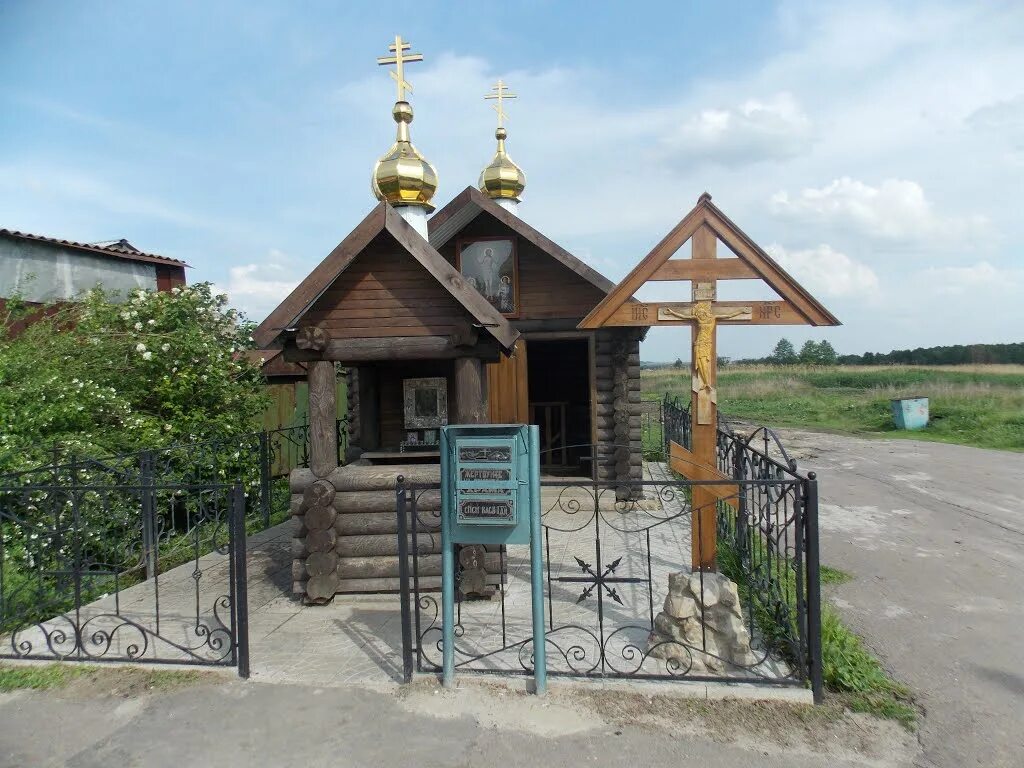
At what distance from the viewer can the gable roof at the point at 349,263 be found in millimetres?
5477

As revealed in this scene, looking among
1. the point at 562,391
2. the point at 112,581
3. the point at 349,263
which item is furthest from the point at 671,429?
the point at 112,581

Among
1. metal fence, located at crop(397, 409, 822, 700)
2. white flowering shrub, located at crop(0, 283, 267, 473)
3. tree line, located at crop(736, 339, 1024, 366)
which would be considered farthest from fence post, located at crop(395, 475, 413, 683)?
tree line, located at crop(736, 339, 1024, 366)

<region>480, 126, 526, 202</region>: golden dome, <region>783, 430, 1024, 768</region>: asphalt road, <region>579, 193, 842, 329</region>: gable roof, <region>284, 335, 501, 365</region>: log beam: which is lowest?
<region>783, 430, 1024, 768</region>: asphalt road

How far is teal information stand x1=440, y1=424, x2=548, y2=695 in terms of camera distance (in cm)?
401

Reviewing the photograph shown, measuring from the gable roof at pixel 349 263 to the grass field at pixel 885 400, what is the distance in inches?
663

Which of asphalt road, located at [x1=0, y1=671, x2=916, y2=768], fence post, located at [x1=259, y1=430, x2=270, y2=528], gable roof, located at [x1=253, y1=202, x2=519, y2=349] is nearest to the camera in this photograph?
asphalt road, located at [x1=0, y1=671, x2=916, y2=768]

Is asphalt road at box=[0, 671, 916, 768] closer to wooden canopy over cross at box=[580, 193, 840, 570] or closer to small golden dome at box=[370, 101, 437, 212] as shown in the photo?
wooden canopy over cross at box=[580, 193, 840, 570]

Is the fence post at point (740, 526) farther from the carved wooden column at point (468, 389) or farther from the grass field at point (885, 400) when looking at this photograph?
the grass field at point (885, 400)

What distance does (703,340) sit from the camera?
529cm

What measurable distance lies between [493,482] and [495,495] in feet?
0.26

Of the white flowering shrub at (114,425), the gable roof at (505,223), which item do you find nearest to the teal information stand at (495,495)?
the white flowering shrub at (114,425)

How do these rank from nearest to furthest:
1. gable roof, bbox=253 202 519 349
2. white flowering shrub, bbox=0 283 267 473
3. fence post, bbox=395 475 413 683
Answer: fence post, bbox=395 475 413 683
gable roof, bbox=253 202 519 349
white flowering shrub, bbox=0 283 267 473

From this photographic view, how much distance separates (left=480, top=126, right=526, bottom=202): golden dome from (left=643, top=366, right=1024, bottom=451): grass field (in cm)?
1176

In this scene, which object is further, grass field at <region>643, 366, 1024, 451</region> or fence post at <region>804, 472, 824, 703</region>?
grass field at <region>643, 366, 1024, 451</region>
